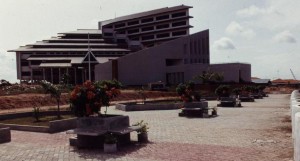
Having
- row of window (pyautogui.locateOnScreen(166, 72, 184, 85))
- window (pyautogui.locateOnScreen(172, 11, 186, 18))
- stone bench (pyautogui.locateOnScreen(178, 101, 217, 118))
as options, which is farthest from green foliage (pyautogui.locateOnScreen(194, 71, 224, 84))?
stone bench (pyautogui.locateOnScreen(178, 101, 217, 118))

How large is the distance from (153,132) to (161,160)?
5878 millimetres

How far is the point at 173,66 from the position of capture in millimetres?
75625

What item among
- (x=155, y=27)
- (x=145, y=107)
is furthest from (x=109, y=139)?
(x=155, y=27)

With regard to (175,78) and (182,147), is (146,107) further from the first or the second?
(175,78)

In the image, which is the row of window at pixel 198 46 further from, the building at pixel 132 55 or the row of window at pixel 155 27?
the row of window at pixel 155 27

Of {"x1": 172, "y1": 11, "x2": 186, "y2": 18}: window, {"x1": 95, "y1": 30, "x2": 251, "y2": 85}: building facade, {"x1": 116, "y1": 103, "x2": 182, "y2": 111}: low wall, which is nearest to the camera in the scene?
{"x1": 116, "y1": 103, "x2": 182, "y2": 111}: low wall

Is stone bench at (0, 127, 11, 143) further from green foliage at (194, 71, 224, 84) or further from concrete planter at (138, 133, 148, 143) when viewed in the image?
green foliage at (194, 71, 224, 84)

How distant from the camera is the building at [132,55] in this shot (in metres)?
76.2

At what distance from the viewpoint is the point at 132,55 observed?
76.2m

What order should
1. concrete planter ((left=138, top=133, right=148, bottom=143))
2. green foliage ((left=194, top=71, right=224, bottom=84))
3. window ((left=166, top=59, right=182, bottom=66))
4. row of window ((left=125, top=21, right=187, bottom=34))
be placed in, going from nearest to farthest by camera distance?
concrete planter ((left=138, top=133, right=148, bottom=143))
green foliage ((left=194, top=71, right=224, bottom=84))
window ((left=166, top=59, right=182, bottom=66))
row of window ((left=125, top=21, right=187, bottom=34))

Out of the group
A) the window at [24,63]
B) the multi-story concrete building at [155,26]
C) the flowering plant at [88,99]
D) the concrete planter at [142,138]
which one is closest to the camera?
the flowering plant at [88,99]

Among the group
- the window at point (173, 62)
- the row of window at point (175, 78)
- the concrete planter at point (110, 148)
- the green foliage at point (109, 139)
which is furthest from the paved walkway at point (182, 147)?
the window at point (173, 62)

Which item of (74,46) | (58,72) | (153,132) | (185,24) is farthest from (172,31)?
(153,132)

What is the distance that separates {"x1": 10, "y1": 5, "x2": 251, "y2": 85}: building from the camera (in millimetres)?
76188
